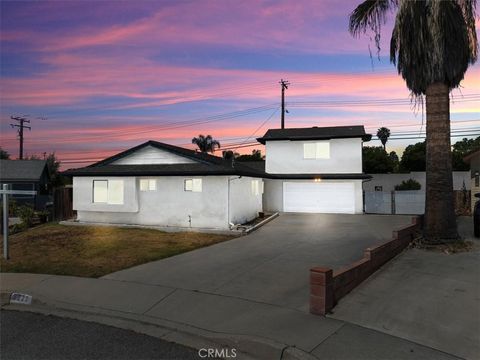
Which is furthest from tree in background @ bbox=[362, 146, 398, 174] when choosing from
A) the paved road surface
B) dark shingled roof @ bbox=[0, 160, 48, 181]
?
the paved road surface

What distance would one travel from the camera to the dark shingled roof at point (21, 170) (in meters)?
40.5

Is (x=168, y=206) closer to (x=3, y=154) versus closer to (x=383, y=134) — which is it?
(x=3, y=154)

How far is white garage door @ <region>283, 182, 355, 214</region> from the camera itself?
83.5ft

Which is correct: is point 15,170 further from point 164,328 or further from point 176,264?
point 164,328

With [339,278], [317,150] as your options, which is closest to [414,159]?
[317,150]

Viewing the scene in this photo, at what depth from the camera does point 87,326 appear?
23.3 feet

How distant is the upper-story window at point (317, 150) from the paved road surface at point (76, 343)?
2061 cm

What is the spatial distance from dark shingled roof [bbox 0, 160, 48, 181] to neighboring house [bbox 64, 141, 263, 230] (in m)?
23.0

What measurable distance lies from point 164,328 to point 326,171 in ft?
67.0

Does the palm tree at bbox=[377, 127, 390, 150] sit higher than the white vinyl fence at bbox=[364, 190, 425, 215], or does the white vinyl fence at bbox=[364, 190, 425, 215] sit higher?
the palm tree at bbox=[377, 127, 390, 150]

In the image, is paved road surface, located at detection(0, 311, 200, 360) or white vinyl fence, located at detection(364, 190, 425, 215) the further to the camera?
white vinyl fence, located at detection(364, 190, 425, 215)

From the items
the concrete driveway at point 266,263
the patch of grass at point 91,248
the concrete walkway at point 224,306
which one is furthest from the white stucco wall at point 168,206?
the concrete walkway at point 224,306

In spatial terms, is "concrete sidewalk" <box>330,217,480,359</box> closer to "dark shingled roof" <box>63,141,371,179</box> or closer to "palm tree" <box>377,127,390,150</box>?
"dark shingled roof" <box>63,141,371,179</box>

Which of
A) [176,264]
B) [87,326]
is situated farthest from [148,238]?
[87,326]
